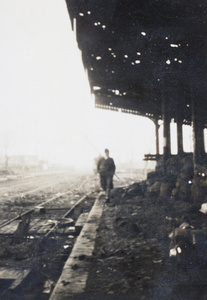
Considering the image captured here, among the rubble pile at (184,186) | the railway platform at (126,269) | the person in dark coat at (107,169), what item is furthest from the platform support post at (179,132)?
the railway platform at (126,269)

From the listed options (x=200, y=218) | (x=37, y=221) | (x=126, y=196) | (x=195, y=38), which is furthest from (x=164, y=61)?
(x=37, y=221)

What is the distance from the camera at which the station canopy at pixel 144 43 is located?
20.8 feet

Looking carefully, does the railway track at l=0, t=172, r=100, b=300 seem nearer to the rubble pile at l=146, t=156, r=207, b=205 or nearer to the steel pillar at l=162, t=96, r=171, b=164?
the rubble pile at l=146, t=156, r=207, b=205

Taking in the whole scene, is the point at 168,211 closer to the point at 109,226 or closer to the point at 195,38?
the point at 109,226

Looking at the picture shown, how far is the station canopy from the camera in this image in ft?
20.8

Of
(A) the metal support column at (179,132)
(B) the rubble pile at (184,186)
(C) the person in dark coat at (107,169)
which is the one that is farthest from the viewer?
(A) the metal support column at (179,132)

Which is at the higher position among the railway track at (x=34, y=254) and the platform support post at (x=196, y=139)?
the platform support post at (x=196, y=139)

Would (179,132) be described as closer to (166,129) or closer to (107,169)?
(166,129)

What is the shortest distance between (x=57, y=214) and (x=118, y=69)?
650cm

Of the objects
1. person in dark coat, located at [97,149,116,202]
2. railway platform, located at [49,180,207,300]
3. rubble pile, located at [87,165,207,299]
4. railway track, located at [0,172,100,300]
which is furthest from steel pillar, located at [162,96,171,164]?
railway platform, located at [49,180,207,300]

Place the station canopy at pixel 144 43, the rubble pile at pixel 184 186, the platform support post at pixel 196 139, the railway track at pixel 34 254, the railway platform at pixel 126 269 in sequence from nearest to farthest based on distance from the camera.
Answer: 1. the railway platform at pixel 126 269
2. the railway track at pixel 34 254
3. the station canopy at pixel 144 43
4. the rubble pile at pixel 184 186
5. the platform support post at pixel 196 139

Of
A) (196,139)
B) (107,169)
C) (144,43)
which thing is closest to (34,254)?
(107,169)

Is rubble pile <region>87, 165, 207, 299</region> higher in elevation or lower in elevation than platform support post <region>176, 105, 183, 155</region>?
lower

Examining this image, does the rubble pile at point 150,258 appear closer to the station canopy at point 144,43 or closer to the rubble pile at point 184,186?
the rubble pile at point 184,186
